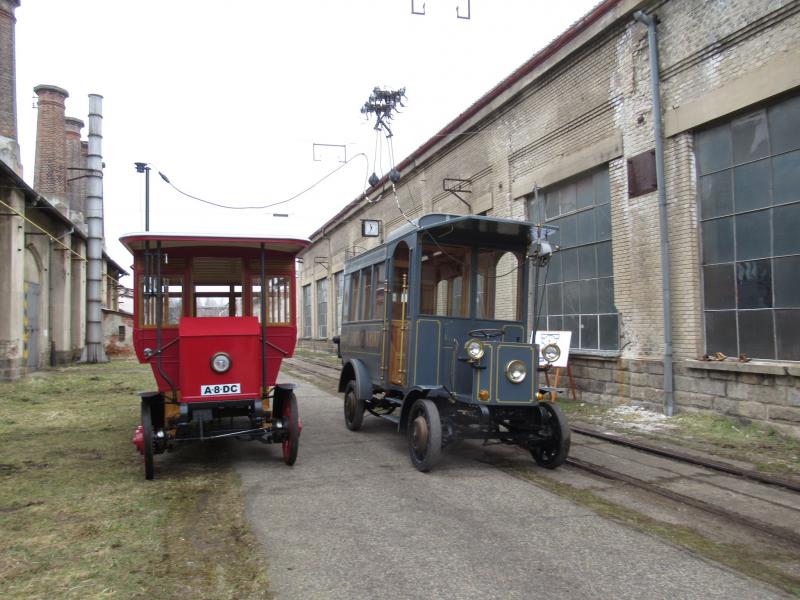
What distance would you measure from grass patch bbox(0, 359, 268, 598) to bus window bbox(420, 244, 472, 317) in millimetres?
3089

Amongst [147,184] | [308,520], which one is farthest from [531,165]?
[147,184]

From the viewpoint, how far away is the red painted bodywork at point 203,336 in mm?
6590

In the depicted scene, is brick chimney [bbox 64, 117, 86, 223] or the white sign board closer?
the white sign board

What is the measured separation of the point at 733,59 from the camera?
29.2ft

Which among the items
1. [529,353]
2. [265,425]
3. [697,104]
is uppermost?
[697,104]

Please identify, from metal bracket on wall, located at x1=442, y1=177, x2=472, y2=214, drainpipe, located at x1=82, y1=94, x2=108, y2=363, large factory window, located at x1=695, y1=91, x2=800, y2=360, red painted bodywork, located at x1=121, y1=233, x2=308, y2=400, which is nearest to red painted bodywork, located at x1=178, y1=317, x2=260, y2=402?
red painted bodywork, located at x1=121, y1=233, x2=308, y2=400

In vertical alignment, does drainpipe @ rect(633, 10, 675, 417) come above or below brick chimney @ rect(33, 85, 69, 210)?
below

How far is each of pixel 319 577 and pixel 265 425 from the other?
3.44m

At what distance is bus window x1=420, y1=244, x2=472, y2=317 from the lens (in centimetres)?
742

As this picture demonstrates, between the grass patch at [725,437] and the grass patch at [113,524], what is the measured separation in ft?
18.8

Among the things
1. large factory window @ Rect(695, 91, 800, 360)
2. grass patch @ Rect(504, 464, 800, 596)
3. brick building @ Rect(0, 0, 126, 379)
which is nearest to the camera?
grass patch @ Rect(504, 464, 800, 596)

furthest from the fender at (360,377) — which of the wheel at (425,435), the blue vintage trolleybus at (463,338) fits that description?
the wheel at (425,435)

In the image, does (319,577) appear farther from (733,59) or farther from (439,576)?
(733,59)

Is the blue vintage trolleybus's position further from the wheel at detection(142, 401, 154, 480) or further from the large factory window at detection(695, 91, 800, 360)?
the large factory window at detection(695, 91, 800, 360)
